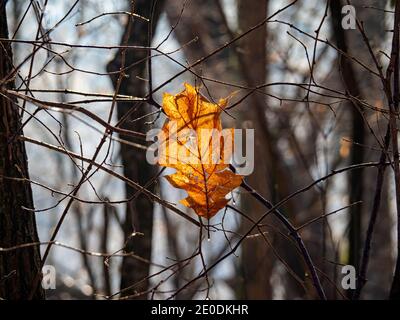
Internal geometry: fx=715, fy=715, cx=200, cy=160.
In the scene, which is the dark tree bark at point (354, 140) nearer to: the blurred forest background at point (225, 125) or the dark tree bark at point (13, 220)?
the blurred forest background at point (225, 125)

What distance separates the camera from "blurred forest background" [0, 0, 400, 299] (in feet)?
6.75

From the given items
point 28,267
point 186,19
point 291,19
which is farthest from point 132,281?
point 186,19

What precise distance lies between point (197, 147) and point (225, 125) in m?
6.26

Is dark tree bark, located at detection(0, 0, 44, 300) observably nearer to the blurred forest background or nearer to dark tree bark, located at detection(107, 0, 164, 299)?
the blurred forest background

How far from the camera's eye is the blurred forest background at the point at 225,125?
6.75 feet

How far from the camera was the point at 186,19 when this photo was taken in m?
7.87

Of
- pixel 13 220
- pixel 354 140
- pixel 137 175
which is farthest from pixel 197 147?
pixel 354 140

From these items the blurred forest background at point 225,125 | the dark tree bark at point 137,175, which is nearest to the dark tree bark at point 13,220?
the blurred forest background at point 225,125

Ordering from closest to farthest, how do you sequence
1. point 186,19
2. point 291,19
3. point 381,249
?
point 291,19, point 186,19, point 381,249

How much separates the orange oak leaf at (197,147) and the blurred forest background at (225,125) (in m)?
0.06

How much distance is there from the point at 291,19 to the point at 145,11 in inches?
141

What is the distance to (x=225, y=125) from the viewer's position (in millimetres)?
8203

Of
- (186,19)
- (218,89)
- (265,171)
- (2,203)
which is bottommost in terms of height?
(2,203)
